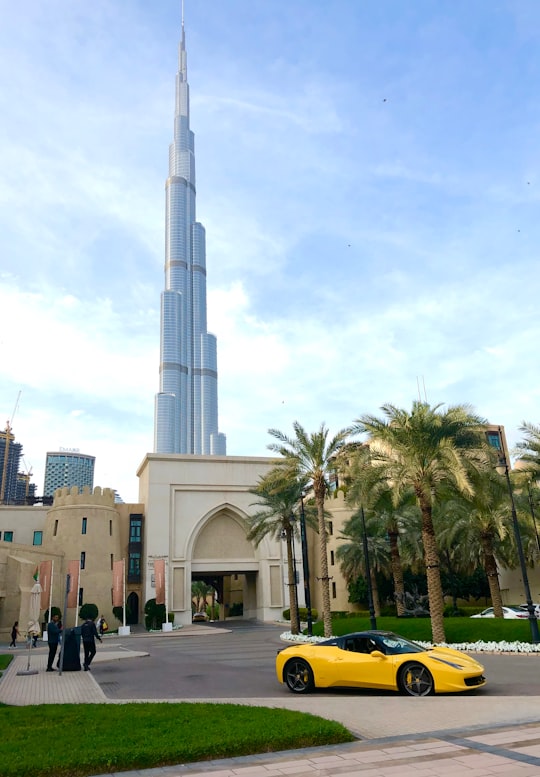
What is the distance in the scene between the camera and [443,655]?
11.5m

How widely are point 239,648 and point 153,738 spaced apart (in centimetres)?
2162

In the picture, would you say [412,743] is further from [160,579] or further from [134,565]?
[134,565]

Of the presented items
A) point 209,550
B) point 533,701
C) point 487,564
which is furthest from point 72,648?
point 209,550

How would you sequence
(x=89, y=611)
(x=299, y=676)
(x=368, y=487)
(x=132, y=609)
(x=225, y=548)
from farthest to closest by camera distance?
(x=225, y=548) → (x=132, y=609) → (x=89, y=611) → (x=368, y=487) → (x=299, y=676)

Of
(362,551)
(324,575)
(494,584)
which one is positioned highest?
(362,551)

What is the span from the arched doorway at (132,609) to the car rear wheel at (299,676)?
44934 millimetres

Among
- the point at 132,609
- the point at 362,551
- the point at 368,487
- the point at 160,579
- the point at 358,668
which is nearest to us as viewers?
the point at 358,668

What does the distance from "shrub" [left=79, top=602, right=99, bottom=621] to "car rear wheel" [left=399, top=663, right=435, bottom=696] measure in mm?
40936

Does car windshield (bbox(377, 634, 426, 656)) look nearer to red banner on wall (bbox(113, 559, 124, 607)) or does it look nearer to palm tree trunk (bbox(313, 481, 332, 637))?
palm tree trunk (bbox(313, 481, 332, 637))

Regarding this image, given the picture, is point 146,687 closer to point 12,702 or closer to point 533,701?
point 12,702

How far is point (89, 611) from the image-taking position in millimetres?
47125

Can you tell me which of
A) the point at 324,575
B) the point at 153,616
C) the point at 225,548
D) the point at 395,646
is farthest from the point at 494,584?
the point at 225,548

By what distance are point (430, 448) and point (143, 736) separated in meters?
16.8

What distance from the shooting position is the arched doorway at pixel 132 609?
53.8 m
